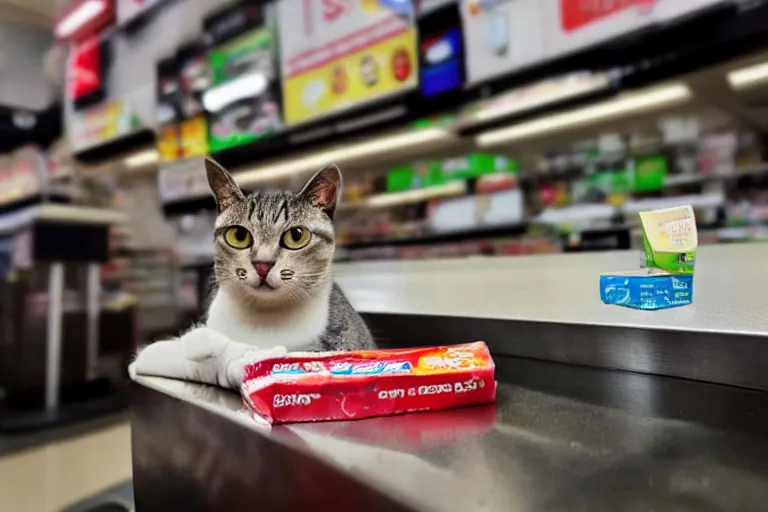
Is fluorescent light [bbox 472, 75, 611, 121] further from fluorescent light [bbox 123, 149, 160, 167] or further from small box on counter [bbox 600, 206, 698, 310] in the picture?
fluorescent light [bbox 123, 149, 160, 167]

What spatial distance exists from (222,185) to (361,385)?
0.29m

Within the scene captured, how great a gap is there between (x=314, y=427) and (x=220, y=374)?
17 centimetres

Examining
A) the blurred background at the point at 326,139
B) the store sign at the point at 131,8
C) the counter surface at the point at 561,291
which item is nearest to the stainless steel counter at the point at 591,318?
the counter surface at the point at 561,291

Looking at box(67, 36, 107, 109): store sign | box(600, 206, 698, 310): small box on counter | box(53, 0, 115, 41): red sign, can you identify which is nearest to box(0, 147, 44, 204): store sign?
box(67, 36, 107, 109): store sign

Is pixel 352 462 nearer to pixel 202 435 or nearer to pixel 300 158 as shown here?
pixel 202 435

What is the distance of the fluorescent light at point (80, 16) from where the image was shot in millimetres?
2986

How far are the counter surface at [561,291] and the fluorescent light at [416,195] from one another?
4.17 feet

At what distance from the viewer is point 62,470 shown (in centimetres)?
208

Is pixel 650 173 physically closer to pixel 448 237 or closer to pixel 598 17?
pixel 598 17

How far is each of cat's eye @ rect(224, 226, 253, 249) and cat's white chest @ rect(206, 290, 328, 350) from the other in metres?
0.07

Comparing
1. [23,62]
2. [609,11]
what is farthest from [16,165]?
[609,11]

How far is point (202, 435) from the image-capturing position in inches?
18.8

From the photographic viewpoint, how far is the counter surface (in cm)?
62

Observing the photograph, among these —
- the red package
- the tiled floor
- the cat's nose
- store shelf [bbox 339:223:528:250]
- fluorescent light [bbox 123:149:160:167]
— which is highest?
fluorescent light [bbox 123:149:160:167]
